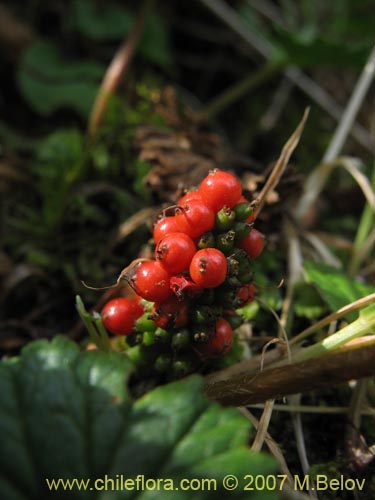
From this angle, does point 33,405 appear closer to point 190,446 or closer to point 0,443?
point 0,443

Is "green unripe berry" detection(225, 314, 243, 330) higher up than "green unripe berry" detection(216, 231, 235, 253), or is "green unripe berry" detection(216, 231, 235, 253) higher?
"green unripe berry" detection(216, 231, 235, 253)

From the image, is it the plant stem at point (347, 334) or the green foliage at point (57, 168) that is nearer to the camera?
the plant stem at point (347, 334)

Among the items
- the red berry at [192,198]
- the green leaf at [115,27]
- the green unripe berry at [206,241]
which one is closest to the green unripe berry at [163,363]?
the green unripe berry at [206,241]

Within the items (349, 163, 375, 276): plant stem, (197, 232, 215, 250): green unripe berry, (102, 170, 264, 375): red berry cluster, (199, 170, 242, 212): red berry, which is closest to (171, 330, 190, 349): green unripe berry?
(102, 170, 264, 375): red berry cluster

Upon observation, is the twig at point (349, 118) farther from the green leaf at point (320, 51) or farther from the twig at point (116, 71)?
the twig at point (116, 71)

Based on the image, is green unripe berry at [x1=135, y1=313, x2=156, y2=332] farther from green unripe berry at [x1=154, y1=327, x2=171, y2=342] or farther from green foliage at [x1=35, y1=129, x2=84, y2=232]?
green foliage at [x1=35, y1=129, x2=84, y2=232]

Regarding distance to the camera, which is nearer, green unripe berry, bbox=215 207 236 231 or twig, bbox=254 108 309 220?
green unripe berry, bbox=215 207 236 231
